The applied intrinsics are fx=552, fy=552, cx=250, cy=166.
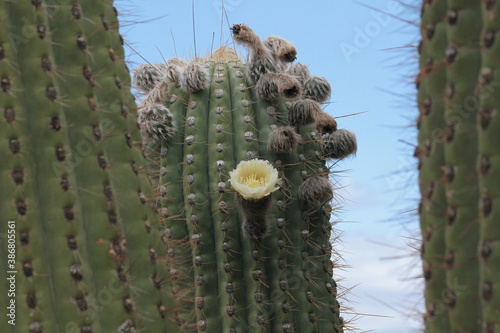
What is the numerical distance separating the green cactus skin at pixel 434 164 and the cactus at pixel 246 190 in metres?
1.23

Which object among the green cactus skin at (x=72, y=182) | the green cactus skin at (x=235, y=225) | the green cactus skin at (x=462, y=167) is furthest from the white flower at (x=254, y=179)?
the green cactus skin at (x=462, y=167)

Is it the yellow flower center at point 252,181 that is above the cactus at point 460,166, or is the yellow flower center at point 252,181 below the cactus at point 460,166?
above

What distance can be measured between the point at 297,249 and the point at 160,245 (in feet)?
3.82

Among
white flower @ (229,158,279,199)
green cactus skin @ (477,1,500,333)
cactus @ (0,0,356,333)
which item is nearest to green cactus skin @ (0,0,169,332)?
cactus @ (0,0,356,333)

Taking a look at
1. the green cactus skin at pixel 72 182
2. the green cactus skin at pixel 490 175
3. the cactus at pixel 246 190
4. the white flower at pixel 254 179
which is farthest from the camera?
the cactus at pixel 246 190

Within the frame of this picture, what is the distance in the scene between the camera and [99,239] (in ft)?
6.48

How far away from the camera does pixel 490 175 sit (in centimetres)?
157

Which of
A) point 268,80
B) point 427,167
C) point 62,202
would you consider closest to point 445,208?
point 427,167

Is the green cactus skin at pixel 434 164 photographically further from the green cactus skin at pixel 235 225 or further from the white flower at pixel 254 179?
the green cactus skin at pixel 235 225

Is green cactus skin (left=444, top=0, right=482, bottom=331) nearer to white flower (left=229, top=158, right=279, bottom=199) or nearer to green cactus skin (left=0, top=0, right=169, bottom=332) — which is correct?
green cactus skin (left=0, top=0, right=169, bottom=332)

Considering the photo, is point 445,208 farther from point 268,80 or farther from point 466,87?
point 268,80

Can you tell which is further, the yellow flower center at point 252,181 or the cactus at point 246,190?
the cactus at point 246,190

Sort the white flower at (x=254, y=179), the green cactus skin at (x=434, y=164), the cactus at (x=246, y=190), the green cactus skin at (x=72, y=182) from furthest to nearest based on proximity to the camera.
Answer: the cactus at (x=246, y=190)
the white flower at (x=254, y=179)
the green cactus skin at (x=72, y=182)
the green cactus skin at (x=434, y=164)

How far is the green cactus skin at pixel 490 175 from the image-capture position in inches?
61.4
